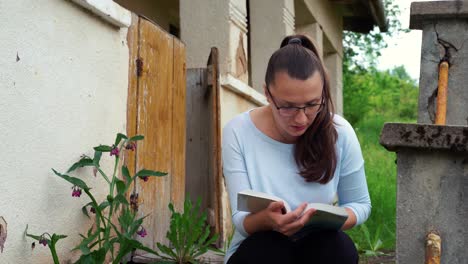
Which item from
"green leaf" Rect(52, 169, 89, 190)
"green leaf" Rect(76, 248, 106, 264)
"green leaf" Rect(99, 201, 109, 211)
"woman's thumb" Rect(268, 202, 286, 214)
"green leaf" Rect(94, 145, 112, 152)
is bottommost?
"green leaf" Rect(76, 248, 106, 264)

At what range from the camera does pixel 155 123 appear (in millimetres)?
4078

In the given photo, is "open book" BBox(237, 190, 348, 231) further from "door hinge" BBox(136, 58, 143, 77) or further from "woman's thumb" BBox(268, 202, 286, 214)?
"door hinge" BBox(136, 58, 143, 77)

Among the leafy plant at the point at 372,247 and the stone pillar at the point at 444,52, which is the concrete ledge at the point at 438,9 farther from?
the leafy plant at the point at 372,247

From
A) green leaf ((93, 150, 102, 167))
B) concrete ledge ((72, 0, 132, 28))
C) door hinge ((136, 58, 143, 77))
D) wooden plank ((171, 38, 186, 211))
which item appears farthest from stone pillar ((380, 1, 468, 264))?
wooden plank ((171, 38, 186, 211))

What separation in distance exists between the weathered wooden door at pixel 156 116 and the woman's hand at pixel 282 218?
1342 mm

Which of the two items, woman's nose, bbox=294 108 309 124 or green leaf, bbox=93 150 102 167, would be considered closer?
woman's nose, bbox=294 108 309 124

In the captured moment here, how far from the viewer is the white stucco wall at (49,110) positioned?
2678 mm

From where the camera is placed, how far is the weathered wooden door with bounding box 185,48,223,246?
4754 mm

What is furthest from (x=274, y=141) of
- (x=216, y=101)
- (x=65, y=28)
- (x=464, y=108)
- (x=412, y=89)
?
(x=412, y=89)

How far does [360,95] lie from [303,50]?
604 inches

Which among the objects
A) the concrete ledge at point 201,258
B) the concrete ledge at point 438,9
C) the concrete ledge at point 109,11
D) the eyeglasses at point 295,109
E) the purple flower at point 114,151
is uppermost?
the concrete ledge at point 438,9

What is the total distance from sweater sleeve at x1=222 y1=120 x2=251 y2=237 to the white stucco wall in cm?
73

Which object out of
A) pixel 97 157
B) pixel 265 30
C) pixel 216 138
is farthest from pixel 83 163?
pixel 265 30

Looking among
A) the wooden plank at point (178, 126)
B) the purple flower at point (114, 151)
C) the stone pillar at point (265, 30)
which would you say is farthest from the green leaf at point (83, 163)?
the stone pillar at point (265, 30)
